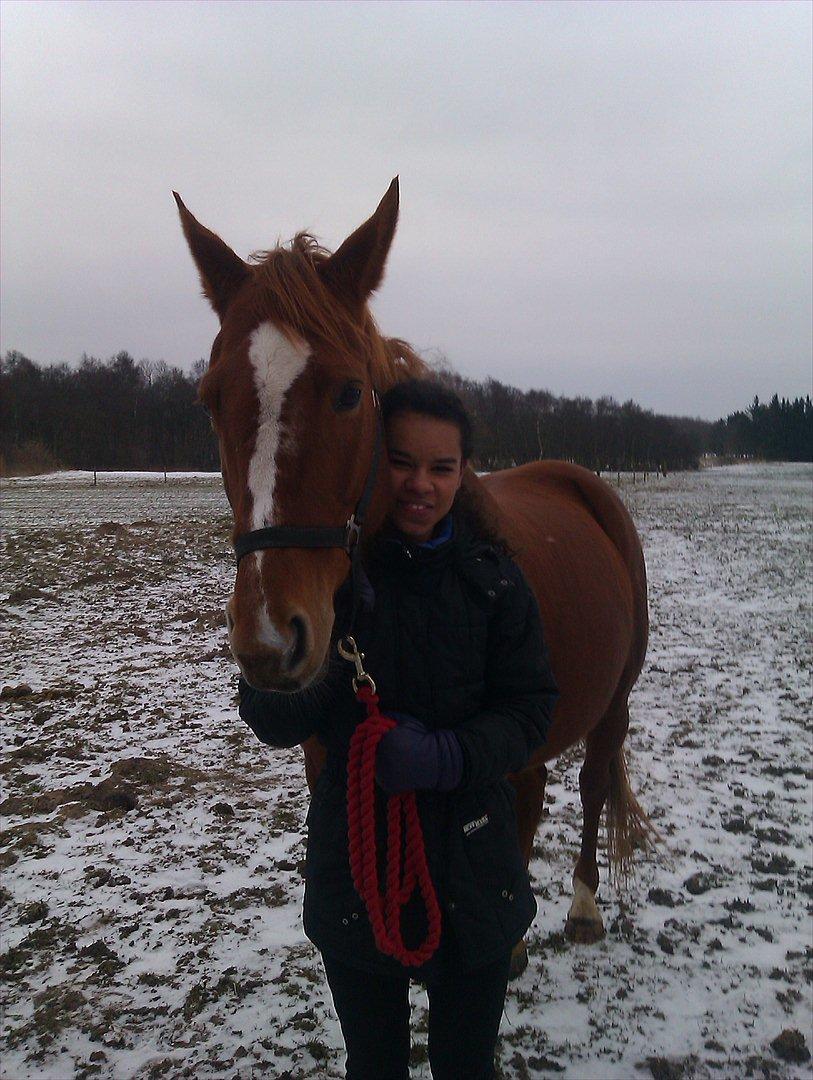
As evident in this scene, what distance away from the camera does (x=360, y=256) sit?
5.63 ft

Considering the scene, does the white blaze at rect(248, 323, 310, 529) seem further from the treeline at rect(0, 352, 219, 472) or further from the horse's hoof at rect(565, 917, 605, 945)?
the treeline at rect(0, 352, 219, 472)

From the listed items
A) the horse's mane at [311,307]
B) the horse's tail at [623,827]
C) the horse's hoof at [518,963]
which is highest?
the horse's mane at [311,307]

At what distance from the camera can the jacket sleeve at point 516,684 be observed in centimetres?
148

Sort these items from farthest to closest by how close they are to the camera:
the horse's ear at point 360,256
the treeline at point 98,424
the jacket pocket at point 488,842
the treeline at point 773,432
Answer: the treeline at point 773,432
the treeline at point 98,424
the horse's ear at point 360,256
the jacket pocket at point 488,842

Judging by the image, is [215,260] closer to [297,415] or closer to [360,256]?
[360,256]

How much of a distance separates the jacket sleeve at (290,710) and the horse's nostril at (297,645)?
0.64 feet

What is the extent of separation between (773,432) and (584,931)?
5364 cm

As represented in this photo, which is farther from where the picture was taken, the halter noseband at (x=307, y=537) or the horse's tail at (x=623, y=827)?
the horse's tail at (x=623, y=827)

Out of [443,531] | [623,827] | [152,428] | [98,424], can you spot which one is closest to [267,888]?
[623,827]

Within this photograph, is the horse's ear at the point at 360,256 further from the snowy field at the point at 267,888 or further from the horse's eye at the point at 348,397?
the snowy field at the point at 267,888

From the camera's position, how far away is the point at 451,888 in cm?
149

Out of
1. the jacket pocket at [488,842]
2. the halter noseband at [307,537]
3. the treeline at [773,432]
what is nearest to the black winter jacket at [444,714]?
the jacket pocket at [488,842]

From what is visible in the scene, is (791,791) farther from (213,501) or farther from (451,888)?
(213,501)

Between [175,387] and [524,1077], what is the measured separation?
106 ft
